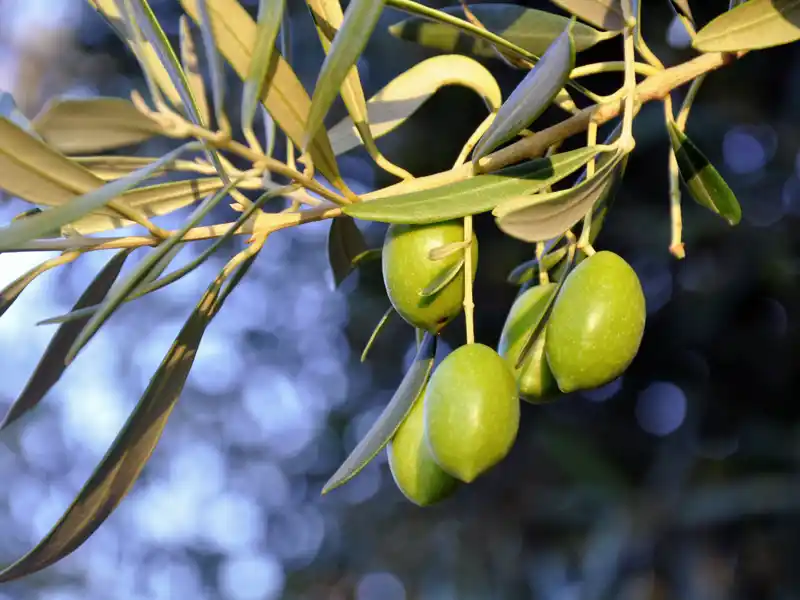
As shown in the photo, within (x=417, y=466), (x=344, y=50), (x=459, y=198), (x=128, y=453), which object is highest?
(x=344, y=50)

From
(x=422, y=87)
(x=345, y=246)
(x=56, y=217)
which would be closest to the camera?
(x=56, y=217)

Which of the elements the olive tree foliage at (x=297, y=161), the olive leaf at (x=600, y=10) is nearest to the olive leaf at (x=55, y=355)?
the olive tree foliage at (x=297, y=161)

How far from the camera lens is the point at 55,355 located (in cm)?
70

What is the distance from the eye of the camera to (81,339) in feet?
1.52

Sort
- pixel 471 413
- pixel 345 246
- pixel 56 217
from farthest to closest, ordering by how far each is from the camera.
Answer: pixel 345 246 → pixel 471 413 → pixel 56 217

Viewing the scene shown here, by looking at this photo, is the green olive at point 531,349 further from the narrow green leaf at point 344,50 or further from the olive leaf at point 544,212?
the narrow green leaf at point 344,50

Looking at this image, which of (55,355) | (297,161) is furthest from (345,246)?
(55,355)

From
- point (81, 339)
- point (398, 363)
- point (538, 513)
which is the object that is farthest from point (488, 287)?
point (81, 339)

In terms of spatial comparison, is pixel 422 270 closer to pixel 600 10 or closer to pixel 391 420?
pixel 391 420

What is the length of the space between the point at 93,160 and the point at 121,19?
0.37 ft

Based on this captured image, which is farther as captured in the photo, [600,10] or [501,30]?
[501,30]

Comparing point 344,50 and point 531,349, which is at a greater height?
point 344,50

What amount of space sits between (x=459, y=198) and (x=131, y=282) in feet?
0.68

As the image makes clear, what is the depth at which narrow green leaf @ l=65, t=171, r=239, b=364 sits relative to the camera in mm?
463
